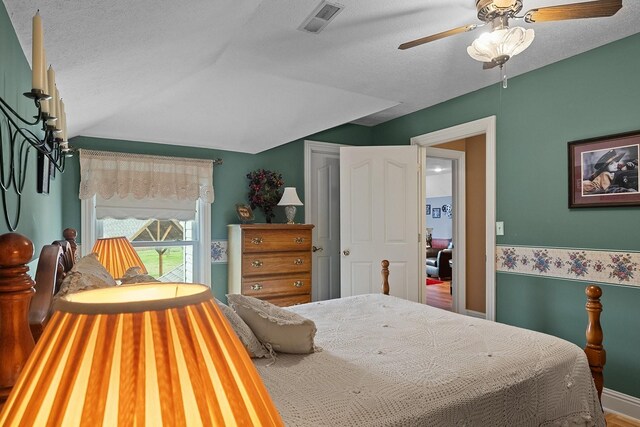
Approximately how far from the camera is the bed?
1228 millimetres

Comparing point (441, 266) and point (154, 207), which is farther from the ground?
point (154, 207)

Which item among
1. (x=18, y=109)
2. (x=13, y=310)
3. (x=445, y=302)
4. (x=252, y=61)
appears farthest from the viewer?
(x=445, y=302)

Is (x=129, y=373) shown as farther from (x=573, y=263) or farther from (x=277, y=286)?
(x=277, y=286)

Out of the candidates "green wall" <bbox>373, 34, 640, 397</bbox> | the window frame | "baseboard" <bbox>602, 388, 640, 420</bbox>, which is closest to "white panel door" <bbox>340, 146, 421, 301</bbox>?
"green wall" <bbox>373, 34, 640, 397</bbox>

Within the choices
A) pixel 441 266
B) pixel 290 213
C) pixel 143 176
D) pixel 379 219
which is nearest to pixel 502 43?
pixel 379 219

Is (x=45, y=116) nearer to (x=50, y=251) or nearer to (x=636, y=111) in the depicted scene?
(x=50, y=251)

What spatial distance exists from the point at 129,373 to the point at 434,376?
128 cm

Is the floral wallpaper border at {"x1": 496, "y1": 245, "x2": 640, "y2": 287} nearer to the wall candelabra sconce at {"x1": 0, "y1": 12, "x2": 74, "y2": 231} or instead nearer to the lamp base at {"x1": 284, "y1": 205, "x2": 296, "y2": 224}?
the lamp base at {"x1": 284, "y1": 205, "x2": 296, "y2": 224}

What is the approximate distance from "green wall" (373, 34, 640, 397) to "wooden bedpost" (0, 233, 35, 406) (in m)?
3.11

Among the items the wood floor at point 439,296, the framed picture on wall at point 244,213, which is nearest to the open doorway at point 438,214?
the wood floor at point 439,296

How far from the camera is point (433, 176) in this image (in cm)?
1013

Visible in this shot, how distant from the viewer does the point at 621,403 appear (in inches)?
100.0

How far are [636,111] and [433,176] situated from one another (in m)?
7.73

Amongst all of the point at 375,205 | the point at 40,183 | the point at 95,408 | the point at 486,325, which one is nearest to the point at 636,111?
the point at 486,325
